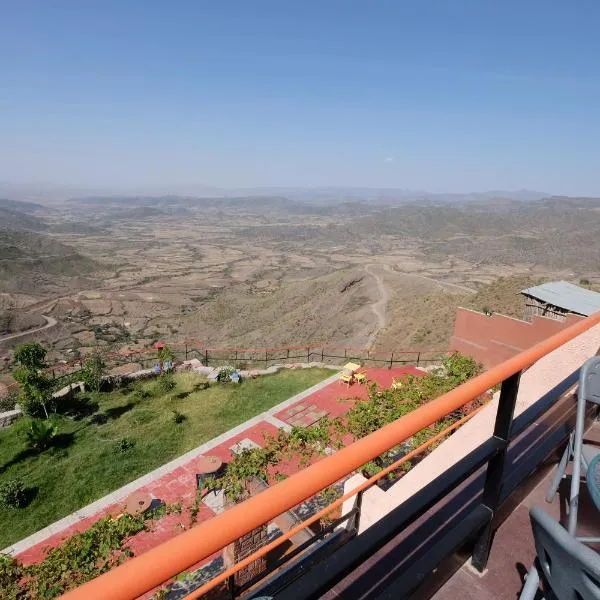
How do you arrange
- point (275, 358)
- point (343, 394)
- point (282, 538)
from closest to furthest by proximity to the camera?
point (282, 538)
point (343, 394)
point (275, 358)

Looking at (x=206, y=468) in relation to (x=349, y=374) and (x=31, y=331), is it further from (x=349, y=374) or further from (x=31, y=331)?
(x=31, y=331)

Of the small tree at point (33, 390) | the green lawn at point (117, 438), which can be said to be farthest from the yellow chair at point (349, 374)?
the small tree at point (33, 390)

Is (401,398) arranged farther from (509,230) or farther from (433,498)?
(509,230)

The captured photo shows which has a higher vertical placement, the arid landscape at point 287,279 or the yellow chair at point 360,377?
the yellow chair at point 360,377

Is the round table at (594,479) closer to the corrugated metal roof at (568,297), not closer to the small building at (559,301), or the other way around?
the small building at (559,301)

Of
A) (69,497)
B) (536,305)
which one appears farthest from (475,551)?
(536,305)

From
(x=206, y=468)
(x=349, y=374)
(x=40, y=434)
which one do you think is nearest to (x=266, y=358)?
(x=349, y=374)

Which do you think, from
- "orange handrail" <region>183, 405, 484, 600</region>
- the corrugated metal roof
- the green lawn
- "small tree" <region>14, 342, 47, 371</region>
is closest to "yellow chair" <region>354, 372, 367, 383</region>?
the green lawn
